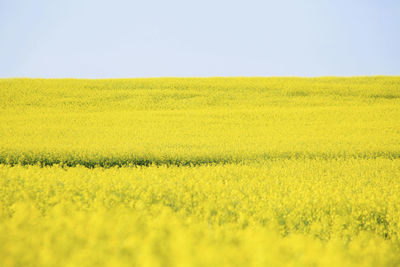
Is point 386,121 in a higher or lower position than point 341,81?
lower

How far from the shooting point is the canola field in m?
3.14

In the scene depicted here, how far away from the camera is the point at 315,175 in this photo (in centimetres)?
1087

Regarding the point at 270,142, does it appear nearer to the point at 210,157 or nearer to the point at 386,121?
the point at 210,157

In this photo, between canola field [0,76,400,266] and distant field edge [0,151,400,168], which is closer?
canola field [0,76,400,266]

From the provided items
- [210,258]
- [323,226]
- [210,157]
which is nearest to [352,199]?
[323,226]

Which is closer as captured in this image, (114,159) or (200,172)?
(200,172)

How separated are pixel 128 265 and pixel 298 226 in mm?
4094

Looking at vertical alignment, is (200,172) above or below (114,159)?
above

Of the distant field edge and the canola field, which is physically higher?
the canola field

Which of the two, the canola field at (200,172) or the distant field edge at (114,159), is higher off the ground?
the canola field at (200,172)

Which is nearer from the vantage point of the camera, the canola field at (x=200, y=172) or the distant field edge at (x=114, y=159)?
the canola field at (x=200, y=172)

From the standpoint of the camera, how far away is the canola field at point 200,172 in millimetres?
3143

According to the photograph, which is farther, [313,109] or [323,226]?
[313,109]

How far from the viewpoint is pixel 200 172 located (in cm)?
1061
